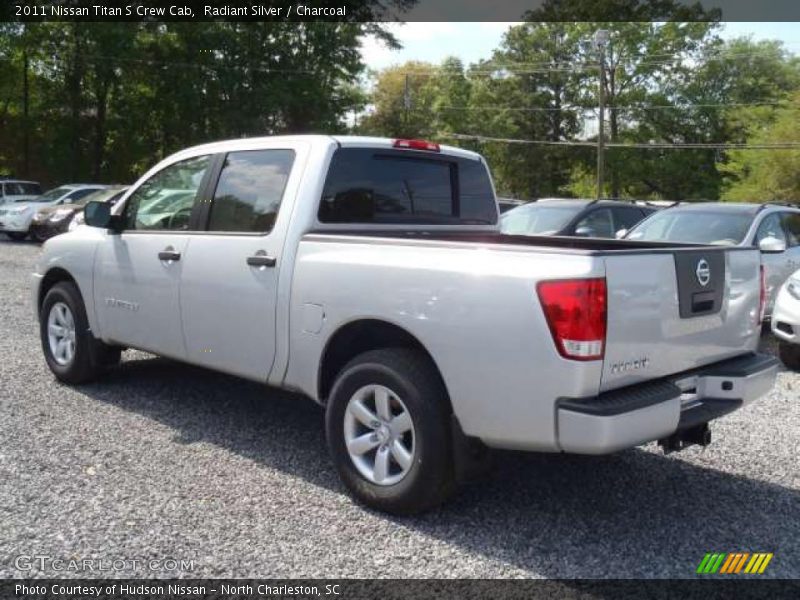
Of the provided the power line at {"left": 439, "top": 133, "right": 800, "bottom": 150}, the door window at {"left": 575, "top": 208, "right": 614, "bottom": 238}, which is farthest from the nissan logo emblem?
the power line at {"left": 439, "top": 133, "right": 800, "bottom": 150}

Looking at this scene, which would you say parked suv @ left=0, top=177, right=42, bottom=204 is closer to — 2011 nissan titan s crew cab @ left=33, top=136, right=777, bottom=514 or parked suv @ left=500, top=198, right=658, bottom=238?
parked suv @ left=500, top=198, right=658, bottom=238

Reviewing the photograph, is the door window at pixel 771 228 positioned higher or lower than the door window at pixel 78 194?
lower

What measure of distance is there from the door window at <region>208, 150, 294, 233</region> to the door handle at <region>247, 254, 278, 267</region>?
0.17 meters

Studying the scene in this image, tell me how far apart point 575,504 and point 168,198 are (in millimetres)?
3367

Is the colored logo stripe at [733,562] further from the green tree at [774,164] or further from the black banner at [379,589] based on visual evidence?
the green tree at [774,164]

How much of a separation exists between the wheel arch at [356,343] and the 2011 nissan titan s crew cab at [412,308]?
0.01 meters

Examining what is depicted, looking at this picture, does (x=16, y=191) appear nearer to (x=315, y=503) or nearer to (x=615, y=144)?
(x=315, y=503)

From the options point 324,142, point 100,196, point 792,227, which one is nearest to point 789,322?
point 792,227

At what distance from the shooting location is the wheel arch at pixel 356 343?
4.04 m

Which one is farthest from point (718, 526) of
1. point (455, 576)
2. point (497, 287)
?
point (497, 287)

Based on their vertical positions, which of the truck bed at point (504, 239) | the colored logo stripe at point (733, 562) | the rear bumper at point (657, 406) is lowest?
the colored logo stripe at point (733, 562)

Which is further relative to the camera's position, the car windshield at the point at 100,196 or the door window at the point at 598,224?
Answer: the car windshield at the point at 100,196

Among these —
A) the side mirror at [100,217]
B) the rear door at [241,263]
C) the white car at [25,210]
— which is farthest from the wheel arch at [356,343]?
the white car at [25,210]

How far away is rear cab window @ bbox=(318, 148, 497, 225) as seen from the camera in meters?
4.78
